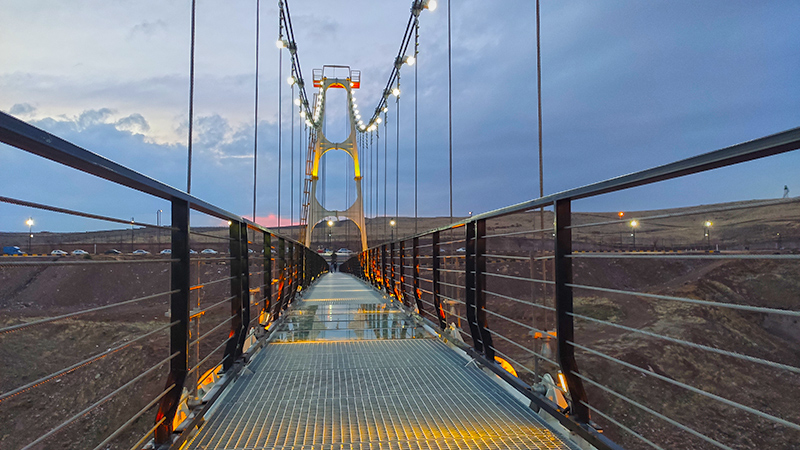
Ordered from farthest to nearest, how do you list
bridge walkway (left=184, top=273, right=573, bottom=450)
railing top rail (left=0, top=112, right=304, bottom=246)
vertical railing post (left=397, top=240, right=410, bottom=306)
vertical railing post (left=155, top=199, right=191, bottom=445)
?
vertical railing post (left=397, top=240, right=410, bottom=306)
bridge walkway (left=184, top=273, right=573, bottom=450)
vertical railing post (left=155, top=199, right=191, bottom=445)
railing top rail (left=0, top=112, right=304, bottom=246)

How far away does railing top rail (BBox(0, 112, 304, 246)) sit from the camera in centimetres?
80

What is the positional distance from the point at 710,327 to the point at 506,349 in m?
9.42

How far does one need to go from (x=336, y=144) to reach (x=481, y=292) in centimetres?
2418

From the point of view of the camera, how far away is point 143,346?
14078mm

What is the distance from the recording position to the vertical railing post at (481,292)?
91.3 inches

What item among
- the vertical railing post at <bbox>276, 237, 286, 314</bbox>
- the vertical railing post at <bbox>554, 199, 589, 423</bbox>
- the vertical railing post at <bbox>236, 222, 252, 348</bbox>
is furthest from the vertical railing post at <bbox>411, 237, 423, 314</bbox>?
the vertical railing post at <bbox>554, 199, 589, 423</bbox>

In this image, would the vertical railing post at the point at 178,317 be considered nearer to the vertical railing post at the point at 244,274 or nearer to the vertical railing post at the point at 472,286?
the vertical railing post at the point at 244,274

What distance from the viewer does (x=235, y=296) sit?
2.21 metres

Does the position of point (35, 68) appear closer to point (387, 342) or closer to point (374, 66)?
point (387, 342)

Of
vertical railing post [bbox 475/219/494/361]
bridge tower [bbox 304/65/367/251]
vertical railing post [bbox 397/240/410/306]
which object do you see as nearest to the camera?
vertical railing post [bbox 475/219/494/361]

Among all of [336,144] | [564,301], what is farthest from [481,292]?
[336,144]

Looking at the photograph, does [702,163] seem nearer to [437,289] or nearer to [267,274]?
[437,289]

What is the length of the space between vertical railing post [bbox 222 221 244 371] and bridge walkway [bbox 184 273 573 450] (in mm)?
148

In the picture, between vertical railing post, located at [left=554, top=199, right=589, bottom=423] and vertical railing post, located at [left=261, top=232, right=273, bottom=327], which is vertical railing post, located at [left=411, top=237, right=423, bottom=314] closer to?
vertical railing post, located at [left=261, top=232, right=273, bottom=327]
